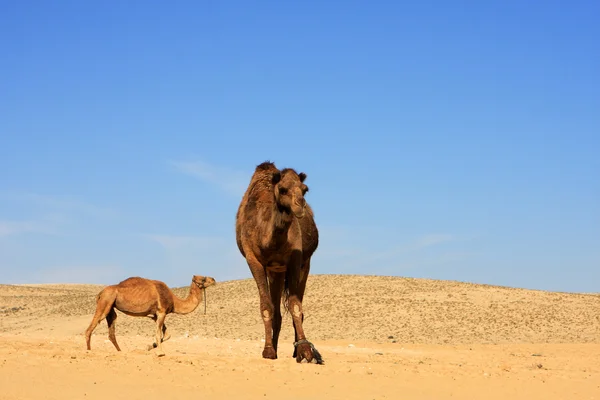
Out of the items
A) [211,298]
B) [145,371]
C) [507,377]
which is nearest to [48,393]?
[145,371]

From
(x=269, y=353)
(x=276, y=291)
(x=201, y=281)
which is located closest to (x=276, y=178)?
(x=276, y=291)

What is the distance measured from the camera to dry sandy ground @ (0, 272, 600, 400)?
1146cm

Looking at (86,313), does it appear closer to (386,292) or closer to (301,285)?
(386,292)

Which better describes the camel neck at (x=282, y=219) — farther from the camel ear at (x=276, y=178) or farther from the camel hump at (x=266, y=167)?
the camel hump at (x=266, y=167)

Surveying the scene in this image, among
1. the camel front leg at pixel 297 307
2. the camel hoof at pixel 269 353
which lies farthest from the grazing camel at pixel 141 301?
the camel front leg at pixel 297 307

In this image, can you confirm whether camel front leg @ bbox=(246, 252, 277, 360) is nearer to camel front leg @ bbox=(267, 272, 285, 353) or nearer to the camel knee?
the camel knee

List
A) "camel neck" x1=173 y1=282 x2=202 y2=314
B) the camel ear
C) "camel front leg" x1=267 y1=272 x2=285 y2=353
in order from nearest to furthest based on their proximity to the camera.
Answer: the camel ear
"camel front leg" x1=267 y1=272 x2=285 y2=353
"camel neck" x1=173 y1=282 x2=202 y2=314

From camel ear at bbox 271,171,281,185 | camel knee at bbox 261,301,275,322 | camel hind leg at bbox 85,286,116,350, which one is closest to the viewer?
camel ear at bbox 271,171,281,185

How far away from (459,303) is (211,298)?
42.7ft

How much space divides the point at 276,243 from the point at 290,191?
1.03m

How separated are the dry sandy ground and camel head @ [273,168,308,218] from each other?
8.36 feet

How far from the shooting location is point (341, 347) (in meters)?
24.4

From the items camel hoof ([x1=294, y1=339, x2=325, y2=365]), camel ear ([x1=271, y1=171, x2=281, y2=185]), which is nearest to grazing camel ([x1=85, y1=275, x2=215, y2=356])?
camel hoof ([x1=294, y1=339, x2=325, y2=365])

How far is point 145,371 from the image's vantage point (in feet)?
38.9
